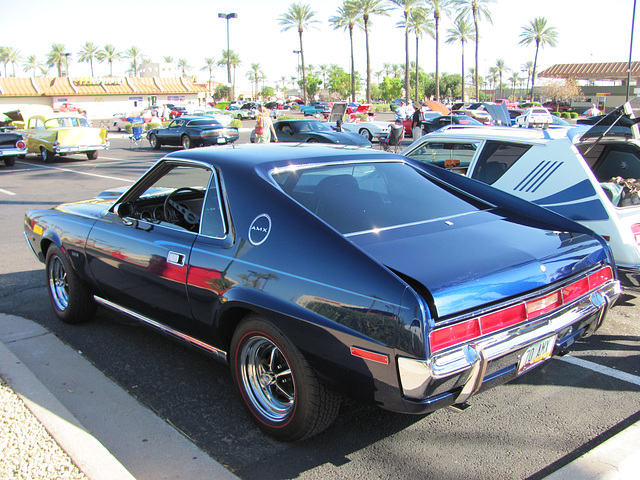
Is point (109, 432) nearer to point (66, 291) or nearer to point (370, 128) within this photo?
point (66, 291)

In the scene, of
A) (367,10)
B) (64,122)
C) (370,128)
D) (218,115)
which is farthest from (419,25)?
(64,122)

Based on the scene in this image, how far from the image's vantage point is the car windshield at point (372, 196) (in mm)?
2994

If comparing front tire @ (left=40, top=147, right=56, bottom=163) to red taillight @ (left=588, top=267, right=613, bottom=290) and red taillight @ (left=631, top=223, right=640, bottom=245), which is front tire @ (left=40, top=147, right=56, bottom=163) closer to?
red taillight @ (left=631, top=223, right=640, bottom=245)

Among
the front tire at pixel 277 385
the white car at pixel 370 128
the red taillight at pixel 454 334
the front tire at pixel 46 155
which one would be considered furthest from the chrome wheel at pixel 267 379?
the white car at pixel 370 128

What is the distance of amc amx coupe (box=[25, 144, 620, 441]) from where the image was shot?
234 cm

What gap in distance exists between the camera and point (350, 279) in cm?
242

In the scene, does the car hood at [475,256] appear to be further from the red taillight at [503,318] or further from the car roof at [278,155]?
the car roof at [278,155]

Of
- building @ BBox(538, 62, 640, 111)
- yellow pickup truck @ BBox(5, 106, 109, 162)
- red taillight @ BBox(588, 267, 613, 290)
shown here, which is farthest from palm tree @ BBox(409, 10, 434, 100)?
red taillight @ BBox(588, 267, 613, 290)

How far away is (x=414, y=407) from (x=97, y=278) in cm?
276

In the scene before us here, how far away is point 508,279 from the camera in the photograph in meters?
2.52

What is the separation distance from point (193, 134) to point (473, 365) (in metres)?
22.1

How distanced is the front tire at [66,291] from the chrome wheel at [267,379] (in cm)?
209

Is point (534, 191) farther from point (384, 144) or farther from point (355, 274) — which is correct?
point (384, 144)

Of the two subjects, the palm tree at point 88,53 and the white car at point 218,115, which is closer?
the white car at point 218,115
